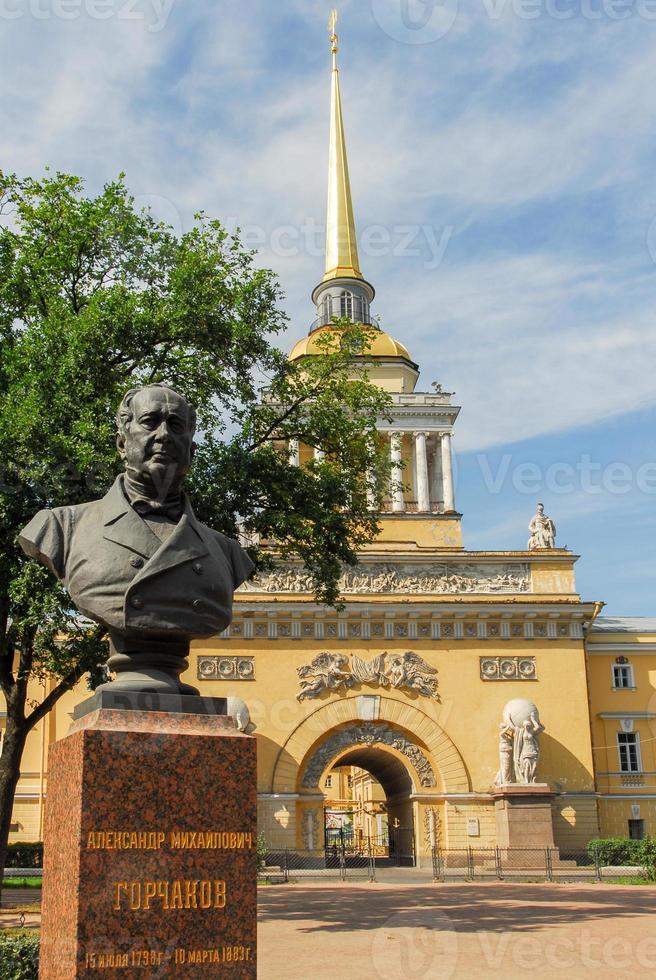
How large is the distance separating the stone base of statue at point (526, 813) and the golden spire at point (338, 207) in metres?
25.0

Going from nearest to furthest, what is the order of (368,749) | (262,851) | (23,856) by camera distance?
(23,856)
(262,851)
(368,749)

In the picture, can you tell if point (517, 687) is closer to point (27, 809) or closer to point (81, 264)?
point (27, 809)

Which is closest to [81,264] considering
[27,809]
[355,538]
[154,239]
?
[154,239]

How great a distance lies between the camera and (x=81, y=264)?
16.7 metres

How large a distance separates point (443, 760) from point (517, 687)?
338 cm

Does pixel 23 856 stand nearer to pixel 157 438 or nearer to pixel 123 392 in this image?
pixel 123 392

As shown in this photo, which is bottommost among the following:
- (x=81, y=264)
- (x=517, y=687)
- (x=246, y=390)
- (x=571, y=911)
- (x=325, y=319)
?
(x=571, y=911)

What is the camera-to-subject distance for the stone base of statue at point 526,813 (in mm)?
30141

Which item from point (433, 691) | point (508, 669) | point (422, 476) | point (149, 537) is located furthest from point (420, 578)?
point (149, 537)

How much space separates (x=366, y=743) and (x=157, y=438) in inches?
1076

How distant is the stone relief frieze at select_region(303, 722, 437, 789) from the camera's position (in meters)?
32.2

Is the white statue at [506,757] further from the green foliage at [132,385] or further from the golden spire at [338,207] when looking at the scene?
the golden spire at [338,207]

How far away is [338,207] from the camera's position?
48.7 meters

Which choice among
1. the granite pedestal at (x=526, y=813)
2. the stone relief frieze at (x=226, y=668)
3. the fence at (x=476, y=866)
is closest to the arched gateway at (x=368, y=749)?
the fence at (x=476, y=866)
